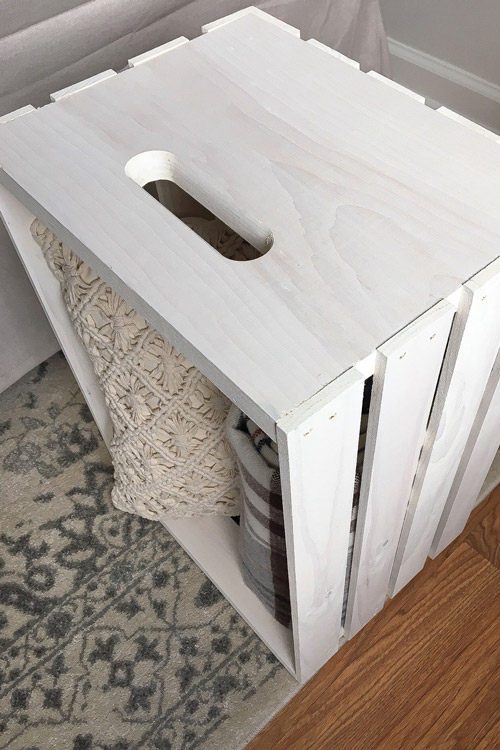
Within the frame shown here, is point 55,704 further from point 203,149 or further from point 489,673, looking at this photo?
point 203,149

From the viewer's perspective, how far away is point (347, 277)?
0.52 m

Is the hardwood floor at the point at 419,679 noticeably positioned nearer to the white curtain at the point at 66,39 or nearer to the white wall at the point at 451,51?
the white curtain at the point at 66,39

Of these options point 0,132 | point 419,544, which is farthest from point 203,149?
point 419,544

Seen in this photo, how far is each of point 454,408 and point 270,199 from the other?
0.84ft

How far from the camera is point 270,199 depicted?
578 mm

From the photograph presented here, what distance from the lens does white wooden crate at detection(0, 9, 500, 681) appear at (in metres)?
0.49

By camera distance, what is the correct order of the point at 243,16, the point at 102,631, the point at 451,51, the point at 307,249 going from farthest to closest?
1. the point at 451,51
2. the point at 102,631
3. the point at 243,16
4. the point at 307,249

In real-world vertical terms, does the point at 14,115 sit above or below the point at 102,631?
above

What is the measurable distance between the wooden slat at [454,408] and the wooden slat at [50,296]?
42cm

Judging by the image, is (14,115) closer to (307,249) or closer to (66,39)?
(66,39)

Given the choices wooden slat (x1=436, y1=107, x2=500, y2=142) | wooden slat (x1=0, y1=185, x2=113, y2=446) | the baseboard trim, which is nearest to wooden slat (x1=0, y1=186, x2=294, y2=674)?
wooden slat (x1=0, y1=185, x2=113, y2=446)

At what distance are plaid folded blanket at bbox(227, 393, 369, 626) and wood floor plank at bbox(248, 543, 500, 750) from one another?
84 millimetres

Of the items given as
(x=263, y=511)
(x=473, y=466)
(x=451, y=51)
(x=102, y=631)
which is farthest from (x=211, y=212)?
(x=451, y=51)

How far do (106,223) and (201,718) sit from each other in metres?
0.61
